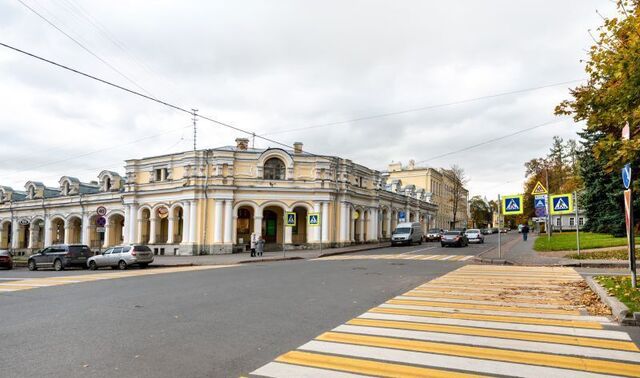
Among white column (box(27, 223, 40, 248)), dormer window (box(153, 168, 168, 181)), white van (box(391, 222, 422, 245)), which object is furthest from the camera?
white column (box(27, 223, 40, 248))

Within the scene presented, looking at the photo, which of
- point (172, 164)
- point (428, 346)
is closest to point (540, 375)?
point (428, 346)

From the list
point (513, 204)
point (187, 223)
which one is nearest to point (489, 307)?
point (513, 204)

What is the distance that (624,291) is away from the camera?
31.9 ft

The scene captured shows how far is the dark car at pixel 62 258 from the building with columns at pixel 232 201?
4.28m

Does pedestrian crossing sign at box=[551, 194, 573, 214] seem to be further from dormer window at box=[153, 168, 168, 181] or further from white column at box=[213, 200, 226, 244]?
dormer window at box=[153, 168, 168, 181]

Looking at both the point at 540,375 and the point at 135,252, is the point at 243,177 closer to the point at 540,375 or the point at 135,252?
the point at 135,252

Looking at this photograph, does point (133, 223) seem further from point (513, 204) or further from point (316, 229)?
point (513, 204)

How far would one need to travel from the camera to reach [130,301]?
10883 mm

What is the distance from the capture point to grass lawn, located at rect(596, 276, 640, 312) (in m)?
8.22

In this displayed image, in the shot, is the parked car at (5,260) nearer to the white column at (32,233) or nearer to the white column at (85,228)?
the white column at (85,228)

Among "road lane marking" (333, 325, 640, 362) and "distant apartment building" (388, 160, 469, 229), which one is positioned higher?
"distant apartment building" (388, 160, 469, 229)

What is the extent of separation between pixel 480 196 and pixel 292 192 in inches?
3778

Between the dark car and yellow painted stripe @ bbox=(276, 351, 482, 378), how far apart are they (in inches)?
1061

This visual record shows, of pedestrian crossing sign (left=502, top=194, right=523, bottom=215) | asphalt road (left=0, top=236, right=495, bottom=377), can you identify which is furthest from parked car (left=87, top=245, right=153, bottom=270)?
pedestrian crossing sign (left=502, top=194, right=523, bottom=215)
